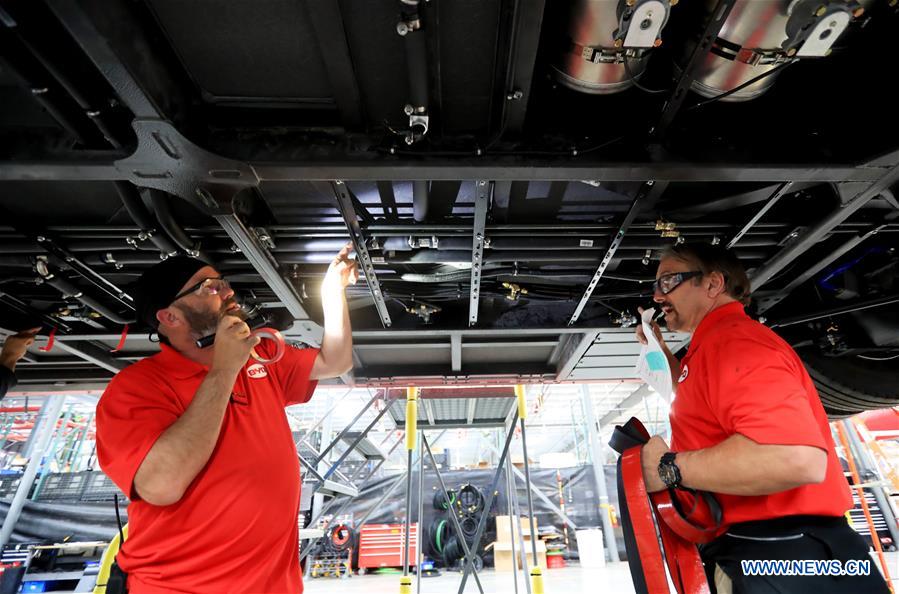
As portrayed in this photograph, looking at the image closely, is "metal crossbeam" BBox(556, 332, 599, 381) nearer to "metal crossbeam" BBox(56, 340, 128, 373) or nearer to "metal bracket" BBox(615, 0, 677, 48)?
"metal bracket" BBox(615, 0, 677, 48)

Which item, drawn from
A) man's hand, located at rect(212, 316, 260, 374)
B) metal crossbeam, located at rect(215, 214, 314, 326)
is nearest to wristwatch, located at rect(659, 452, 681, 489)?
man's hand, located at rect(212, 316, 260, 374)

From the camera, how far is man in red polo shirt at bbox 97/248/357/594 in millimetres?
1275

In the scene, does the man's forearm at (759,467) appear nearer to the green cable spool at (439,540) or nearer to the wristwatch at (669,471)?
the wristwatch at (669,471)

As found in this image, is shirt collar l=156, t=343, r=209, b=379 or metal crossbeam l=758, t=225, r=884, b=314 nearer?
shirt collar l=156, t=343, r=209, b=379

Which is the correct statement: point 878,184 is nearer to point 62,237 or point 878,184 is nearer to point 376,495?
point 62,237

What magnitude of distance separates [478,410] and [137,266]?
5019 mm

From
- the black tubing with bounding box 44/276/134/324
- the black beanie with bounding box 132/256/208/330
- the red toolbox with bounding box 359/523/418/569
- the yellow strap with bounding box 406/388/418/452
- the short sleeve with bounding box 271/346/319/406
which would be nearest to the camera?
the black beanie with bounding box 132/256/208/330

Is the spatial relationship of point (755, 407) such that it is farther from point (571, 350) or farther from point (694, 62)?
point (571, 350)

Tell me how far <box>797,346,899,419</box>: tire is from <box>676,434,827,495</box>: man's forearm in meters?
2.39

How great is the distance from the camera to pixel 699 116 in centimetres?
171

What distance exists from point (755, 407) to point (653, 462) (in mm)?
349

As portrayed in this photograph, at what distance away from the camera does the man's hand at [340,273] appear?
6.83ft

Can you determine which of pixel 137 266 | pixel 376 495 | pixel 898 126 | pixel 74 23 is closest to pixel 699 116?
pixel 898 126

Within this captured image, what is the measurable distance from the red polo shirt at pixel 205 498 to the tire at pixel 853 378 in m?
3.27
